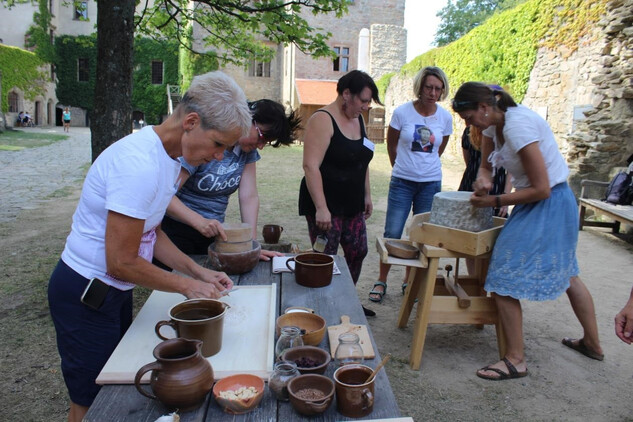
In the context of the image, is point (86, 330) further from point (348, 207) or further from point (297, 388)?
point (348, 207)

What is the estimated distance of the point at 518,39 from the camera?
33.1ft

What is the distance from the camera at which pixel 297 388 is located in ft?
4.21

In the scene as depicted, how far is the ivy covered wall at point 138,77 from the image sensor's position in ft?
111

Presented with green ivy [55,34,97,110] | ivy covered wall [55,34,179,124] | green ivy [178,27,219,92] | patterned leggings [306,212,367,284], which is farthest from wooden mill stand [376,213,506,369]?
green ivy [55,34,97,110]

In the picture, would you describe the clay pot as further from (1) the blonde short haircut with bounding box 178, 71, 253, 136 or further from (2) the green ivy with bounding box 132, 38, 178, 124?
(2) the green ivy with bounding box 132, 38, 178, 124

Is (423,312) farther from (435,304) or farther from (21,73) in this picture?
(21,73)

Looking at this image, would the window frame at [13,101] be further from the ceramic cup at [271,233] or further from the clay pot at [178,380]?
the clay pot at [178,380]

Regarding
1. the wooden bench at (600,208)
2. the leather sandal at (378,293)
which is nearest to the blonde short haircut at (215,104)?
the leather sandal at (378,293)

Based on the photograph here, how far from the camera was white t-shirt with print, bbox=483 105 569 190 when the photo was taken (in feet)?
8.20

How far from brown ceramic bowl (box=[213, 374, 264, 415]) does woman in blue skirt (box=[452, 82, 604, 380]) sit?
1.78 m

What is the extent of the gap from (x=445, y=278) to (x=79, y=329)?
8.09 feet

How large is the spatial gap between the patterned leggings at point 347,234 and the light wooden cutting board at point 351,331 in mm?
1629

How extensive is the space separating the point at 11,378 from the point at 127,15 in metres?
2.72

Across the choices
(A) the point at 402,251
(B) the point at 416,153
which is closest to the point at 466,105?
(A) the point at 402,251
